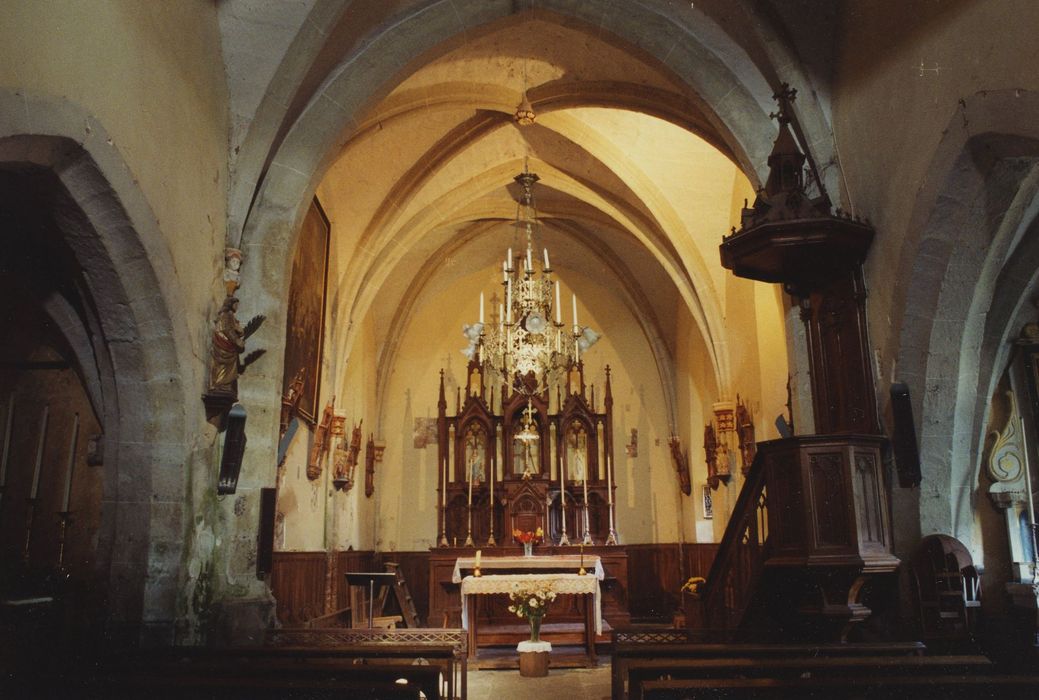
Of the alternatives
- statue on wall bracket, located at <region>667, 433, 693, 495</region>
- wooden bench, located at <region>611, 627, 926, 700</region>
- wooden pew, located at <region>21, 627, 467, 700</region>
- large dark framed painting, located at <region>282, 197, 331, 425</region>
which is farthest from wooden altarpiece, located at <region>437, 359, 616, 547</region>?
wooden bench, located at <region>611, 627, 926, 700</region>

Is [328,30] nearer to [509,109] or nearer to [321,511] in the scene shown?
[509,109]

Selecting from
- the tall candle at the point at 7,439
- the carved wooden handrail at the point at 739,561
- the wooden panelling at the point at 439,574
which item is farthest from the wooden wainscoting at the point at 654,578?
the tall candle at the point at 7,439

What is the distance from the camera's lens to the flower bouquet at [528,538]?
42.1ft

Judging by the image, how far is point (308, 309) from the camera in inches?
435

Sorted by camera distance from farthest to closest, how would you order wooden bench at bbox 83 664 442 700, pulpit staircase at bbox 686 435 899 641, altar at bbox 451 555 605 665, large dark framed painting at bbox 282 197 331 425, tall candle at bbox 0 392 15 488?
altar at bbox 451 555 605 665 → large dark framed painting at bbox 282 197 331 425 → tall candle at bbox 0 392 15 488 → pulpit staircase at bbox 686 435 899 641 → wooden bench at bbox 83 664 442 700

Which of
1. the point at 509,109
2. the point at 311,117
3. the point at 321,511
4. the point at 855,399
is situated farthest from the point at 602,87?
the point at 321,511

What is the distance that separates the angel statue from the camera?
7.16 meters

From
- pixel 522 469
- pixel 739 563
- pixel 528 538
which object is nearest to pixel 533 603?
pixel 739 563

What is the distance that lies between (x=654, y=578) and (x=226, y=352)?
1053 cm

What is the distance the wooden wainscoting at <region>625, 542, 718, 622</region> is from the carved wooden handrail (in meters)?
7.26

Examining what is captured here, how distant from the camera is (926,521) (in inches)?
265

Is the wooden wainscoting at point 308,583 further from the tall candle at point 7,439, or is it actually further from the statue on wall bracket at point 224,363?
the statue on wall bracket at point 224,363

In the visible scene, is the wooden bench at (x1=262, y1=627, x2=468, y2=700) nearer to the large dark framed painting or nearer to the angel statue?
the angel statue

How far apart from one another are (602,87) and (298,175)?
4193mm
